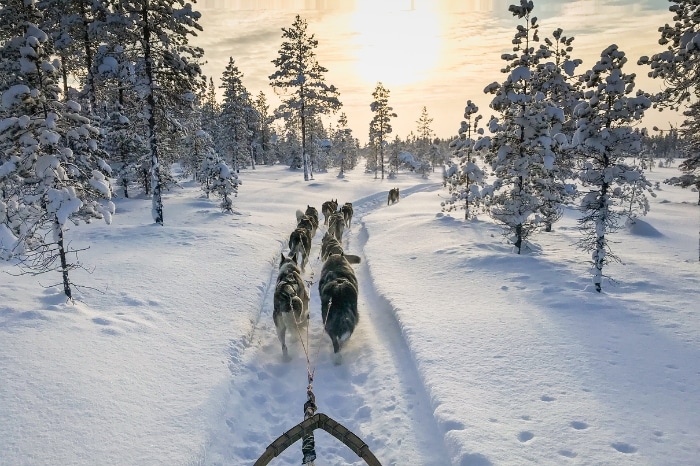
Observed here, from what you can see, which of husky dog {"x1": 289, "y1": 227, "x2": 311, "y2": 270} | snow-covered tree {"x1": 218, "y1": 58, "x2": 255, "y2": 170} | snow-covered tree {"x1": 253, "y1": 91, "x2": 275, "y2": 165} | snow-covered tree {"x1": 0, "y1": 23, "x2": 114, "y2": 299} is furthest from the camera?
snow-covered tree {"x1": 253, "y1": 91, "x2": 275, "y2": 165}

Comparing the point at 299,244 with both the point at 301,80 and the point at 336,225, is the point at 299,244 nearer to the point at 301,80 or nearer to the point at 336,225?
the point at 336,225

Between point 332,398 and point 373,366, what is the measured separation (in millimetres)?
1127

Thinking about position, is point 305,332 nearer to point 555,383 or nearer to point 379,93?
point 555,383

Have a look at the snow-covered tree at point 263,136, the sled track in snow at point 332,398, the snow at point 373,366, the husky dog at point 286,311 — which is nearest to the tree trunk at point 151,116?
the snow at point 373,366

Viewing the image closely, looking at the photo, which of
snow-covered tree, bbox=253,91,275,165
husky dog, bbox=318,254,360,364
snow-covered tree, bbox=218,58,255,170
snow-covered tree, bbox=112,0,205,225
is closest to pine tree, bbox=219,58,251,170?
snow-covered tree, bbox=218,58,255,170

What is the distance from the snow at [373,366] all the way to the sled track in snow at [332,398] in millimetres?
27

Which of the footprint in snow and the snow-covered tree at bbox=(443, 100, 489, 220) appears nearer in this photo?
the footprint in snow

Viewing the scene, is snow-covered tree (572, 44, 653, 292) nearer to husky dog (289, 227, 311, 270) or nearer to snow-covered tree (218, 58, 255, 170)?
husky dog (289, 227, 311, 270)

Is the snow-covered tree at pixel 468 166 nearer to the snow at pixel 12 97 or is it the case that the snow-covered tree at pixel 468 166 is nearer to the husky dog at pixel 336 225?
the husky dog at pixel 336 225

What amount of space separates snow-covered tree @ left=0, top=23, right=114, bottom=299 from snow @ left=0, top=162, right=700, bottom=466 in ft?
5.98

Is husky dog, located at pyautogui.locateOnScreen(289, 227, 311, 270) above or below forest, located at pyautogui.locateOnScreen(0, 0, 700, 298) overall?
below

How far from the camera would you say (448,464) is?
15.4ft

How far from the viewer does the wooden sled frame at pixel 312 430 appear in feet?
9.31

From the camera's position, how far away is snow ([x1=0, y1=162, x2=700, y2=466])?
4672mm
